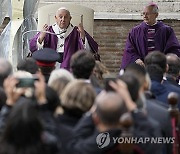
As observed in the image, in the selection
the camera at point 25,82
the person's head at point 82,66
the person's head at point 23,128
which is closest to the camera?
the person's head at point 23,128

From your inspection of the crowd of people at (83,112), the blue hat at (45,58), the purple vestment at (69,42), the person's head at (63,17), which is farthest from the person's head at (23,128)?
the purple vestment at (69,42)

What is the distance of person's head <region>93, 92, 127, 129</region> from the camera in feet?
15.8

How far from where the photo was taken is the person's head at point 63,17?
10602mm

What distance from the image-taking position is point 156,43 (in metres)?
11.1

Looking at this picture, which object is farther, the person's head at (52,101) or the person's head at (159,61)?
the person's head at (159,61)

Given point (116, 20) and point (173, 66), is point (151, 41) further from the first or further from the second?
point (173, 66)

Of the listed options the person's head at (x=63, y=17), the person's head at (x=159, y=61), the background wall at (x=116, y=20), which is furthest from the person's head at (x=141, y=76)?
the background wall at (x=116, y=20)

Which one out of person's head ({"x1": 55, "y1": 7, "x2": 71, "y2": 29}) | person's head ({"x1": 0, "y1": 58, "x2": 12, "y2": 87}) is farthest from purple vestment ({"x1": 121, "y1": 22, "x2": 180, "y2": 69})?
person's head ({"x1": 0, "y1": 58, "x2": 12, "y2": 87})

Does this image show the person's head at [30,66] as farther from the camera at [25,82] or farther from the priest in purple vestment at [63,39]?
the priest in purple vestment at [63,39]

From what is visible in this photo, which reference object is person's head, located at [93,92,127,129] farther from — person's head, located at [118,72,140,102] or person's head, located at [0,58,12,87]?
person's head, located at [0,58,12,87]

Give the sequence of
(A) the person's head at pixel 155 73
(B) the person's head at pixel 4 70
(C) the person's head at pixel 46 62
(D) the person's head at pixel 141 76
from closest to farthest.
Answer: (D) the person's head at pixel 141 76, (B) the person's head at pixel 4 70, (A) the person's head at pixel 155 73, (C) the person's head at pixel 46 62

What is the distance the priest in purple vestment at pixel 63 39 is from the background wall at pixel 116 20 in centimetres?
318

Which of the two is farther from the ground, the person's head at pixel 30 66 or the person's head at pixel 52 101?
the person's head at pixel 52 101

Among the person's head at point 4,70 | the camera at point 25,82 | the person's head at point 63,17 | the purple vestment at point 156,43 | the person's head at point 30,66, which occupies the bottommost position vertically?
the purple vestment at point 156,43
